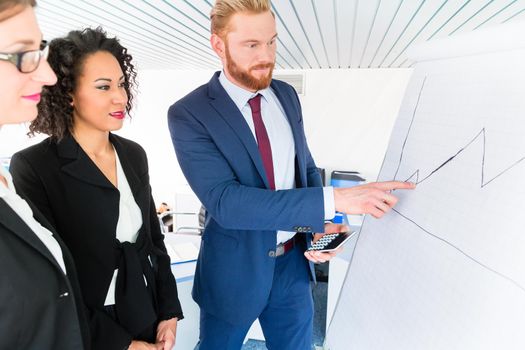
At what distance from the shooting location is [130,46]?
2848 mm

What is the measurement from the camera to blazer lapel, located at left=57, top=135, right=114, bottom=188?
92 cm

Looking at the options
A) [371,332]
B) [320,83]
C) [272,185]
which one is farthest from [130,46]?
[371,332]

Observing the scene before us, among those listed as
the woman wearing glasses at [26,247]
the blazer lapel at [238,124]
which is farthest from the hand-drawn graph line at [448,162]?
the woman wearing glasses at [26,247]

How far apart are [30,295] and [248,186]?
0.58 meters

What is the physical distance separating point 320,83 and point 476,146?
11.8ft

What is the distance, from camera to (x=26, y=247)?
24.5 inches

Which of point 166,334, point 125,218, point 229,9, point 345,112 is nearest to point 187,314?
point 166,334

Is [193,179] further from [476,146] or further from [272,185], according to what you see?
[476,146]

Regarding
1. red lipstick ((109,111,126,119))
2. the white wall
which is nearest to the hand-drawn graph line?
red lipstick ((109,111,126,119))

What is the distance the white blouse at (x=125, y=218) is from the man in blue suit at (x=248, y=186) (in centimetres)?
21

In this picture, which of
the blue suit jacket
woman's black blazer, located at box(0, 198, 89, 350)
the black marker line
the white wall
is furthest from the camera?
the white wall

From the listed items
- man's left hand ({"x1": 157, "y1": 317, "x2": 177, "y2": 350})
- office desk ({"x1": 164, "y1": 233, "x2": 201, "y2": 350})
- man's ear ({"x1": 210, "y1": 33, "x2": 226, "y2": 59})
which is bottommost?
office desk ({"x1": 164, "y1": 233, "x2": 201, "y2": 350})

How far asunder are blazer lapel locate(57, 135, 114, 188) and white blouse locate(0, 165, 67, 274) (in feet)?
0.69

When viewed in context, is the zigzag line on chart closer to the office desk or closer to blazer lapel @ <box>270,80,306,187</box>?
blazer lapel @ <box>270,80,306,187</box>
